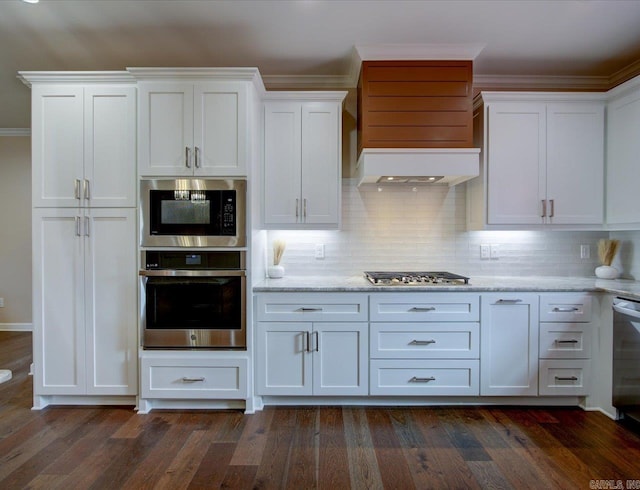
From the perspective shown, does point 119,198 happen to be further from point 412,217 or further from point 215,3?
point 412,217

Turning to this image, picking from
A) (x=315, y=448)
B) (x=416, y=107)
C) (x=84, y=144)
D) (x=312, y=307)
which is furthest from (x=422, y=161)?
(x=84, y=144)

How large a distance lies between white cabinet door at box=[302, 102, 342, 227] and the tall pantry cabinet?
1.27 meters

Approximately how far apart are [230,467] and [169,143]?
83.2 inches

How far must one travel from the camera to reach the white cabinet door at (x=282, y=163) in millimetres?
2830

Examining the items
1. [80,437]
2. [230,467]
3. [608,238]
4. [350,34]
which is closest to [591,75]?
[608,238]

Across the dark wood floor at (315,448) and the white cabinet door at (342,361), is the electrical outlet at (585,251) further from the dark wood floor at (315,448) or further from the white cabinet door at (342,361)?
the white cabinet door at (342,361)

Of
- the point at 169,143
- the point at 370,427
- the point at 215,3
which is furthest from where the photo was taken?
the point at 169,143

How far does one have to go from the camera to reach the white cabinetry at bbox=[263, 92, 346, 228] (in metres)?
2.83

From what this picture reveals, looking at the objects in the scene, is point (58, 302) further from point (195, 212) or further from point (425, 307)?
point (425, 307)

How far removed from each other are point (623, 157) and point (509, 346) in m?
1.70

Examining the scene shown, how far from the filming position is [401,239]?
317 cm

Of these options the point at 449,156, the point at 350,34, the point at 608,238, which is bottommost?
the point at 608,238

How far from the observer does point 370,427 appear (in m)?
2.33

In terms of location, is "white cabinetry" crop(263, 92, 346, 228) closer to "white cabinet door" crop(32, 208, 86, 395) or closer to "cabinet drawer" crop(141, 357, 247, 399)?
"cabinet drawer" crop(141, 357, 247, 399)
